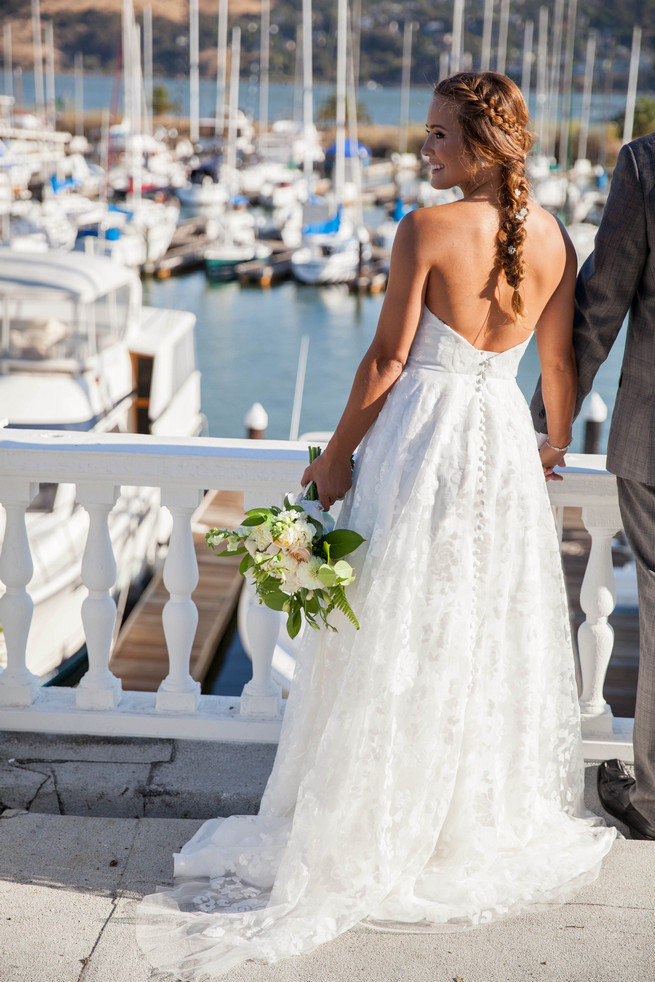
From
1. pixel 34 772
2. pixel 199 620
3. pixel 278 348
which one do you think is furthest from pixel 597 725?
pixel 278 348

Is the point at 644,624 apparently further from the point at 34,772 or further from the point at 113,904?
the point at 34,772

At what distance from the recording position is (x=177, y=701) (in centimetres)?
295

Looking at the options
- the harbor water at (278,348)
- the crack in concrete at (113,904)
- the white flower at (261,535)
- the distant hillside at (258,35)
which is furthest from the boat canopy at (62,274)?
the distant hillside at (258,35)

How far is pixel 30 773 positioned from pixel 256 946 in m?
1.01

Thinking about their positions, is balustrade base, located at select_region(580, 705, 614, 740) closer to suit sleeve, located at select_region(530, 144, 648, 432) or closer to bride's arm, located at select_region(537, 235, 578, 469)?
bride's arm, located at select_region(537, 235, 578, 469)

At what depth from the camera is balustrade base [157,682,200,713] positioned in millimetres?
2941

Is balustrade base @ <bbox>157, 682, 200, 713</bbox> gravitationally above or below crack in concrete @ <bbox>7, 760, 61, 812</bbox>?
above

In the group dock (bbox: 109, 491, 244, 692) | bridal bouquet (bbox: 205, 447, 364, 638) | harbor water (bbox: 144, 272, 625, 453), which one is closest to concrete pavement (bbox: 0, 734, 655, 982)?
bridal bouquet (bbox: 205, 447, 364, 638)

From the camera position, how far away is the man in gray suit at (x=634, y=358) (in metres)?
2.24

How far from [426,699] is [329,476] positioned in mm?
567

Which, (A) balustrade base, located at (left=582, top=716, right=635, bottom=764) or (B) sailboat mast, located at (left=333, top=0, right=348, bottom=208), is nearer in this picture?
(A) balustrade base, located at (left=582, top=716, right=635, bottom=764)

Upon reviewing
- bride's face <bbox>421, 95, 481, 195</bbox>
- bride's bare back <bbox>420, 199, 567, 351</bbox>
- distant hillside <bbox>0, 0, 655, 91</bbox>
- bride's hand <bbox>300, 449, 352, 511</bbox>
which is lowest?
bride's hand <bbox>300, 449, 352, 511</bbox>

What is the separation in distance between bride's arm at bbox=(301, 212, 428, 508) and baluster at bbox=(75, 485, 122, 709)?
0.84 m

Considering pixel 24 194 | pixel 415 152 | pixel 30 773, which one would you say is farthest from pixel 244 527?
pixel 415 152
